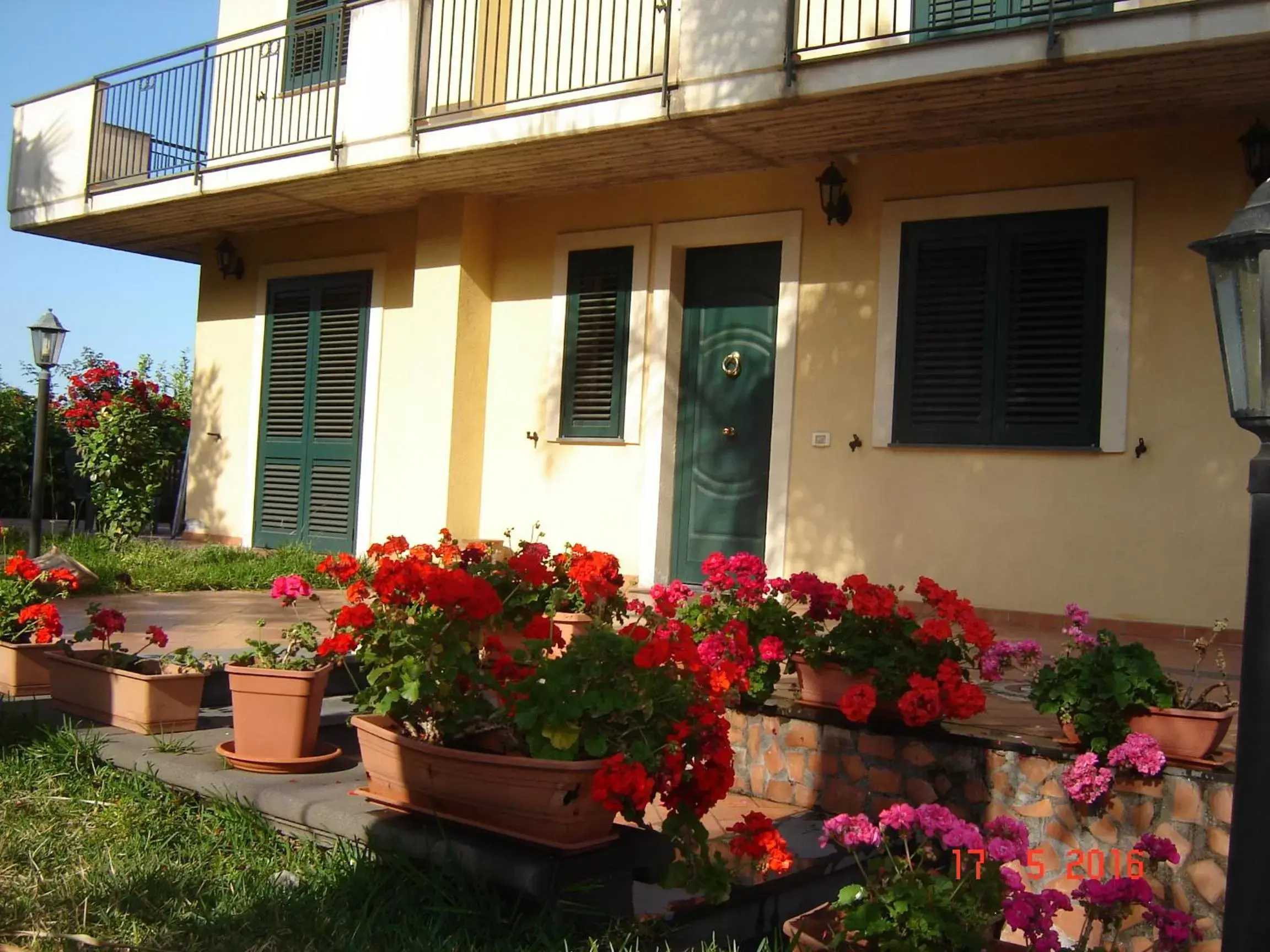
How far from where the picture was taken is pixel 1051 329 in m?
7.44

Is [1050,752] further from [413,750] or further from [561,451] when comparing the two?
[561,451]

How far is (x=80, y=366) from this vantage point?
19250mm

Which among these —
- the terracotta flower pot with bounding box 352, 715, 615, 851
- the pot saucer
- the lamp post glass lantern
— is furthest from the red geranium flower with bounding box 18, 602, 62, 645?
the lamp post glass lantern

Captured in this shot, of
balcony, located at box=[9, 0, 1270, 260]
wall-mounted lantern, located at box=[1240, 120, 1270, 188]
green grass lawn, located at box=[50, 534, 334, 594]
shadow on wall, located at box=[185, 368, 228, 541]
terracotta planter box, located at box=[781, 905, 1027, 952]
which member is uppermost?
balcony, located at box=[9, 0, 1270, 260]

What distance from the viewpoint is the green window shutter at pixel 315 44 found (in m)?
10.2

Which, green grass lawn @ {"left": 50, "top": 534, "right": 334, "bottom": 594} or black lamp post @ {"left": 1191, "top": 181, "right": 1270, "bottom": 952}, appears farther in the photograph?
green grass lawn @ {"left": 50, "top": 534, "right": 334, "bottom": 594}

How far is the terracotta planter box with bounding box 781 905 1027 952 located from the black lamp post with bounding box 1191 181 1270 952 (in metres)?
0.58

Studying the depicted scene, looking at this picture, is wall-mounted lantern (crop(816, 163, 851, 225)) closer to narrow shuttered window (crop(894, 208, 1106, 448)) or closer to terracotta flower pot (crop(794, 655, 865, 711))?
narrow shuttered window (crop(894, 208, 1106, 448))

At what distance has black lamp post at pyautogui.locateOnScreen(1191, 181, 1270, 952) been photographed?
7.04ft

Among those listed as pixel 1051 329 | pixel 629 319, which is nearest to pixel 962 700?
pixel 1051 329

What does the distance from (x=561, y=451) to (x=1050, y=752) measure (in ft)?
20.1

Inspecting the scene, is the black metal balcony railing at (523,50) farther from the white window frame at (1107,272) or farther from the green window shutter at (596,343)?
the white window frame at (1107,272)

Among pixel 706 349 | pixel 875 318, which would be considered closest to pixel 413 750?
pixel 875 318

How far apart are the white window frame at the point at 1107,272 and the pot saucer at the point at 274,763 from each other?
4.99 m
